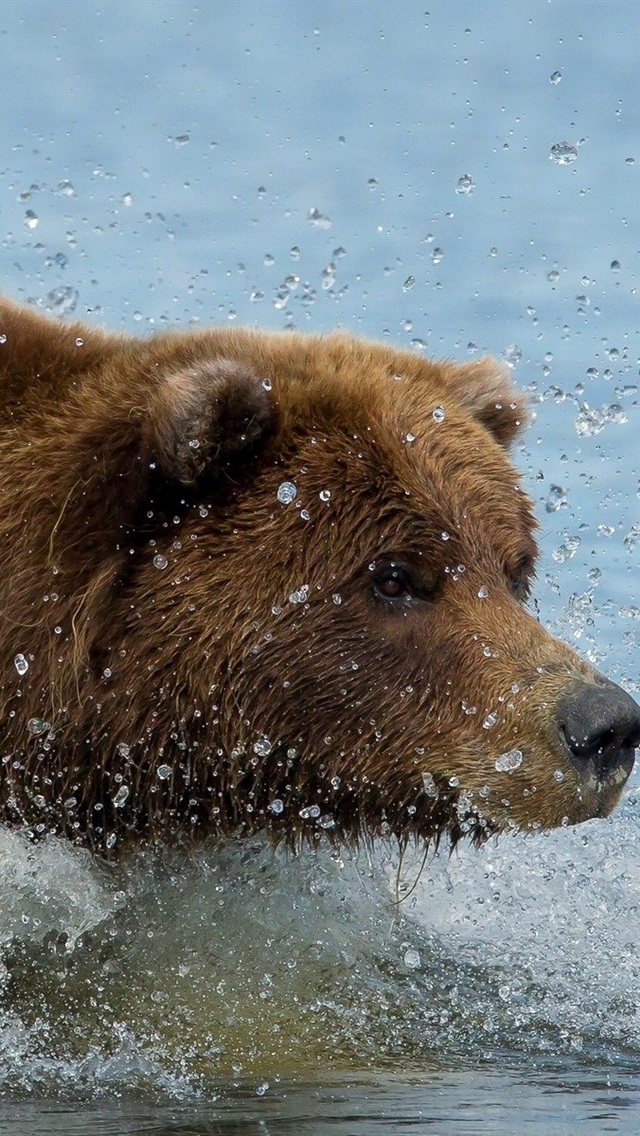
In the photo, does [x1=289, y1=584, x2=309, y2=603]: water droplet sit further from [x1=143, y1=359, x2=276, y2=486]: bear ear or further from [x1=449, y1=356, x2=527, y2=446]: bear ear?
[x1=449, y1=356, x2=527, y2=446]: bear ear

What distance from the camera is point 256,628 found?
18.0 feet

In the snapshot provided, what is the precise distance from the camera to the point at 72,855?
583 cm

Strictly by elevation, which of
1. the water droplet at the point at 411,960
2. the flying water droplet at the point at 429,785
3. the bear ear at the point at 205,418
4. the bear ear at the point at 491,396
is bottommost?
the water droplet at the point at 411,960

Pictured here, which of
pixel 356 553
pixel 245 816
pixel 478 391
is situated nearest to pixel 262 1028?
pixel 245 816

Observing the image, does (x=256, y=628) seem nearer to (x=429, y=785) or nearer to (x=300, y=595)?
(x=300, y=595)

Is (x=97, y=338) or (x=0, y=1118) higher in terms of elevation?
(x=97, y=338)

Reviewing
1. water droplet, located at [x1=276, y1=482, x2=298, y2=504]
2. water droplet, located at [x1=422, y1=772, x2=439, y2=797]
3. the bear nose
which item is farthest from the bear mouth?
water droplet, located at [x1=276, y1=482, x2=298, y2=504]

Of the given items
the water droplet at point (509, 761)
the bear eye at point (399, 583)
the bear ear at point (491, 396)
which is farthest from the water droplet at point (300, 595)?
the bear ear at point (491, 396)

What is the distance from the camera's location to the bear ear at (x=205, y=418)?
17.7 feet

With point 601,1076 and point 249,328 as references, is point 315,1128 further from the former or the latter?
point 249,328

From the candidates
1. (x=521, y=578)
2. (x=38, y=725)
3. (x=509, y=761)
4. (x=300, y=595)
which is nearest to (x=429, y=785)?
(x=509, y=761)

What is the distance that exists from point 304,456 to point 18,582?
1045 millimetres

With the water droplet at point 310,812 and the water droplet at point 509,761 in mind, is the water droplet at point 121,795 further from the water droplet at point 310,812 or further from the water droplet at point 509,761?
the water droplet at point 509,761

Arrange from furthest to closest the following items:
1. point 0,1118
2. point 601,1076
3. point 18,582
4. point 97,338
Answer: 1. point 97,338
2. point 18,582
3. point 601,1076
4. point 0,1118
